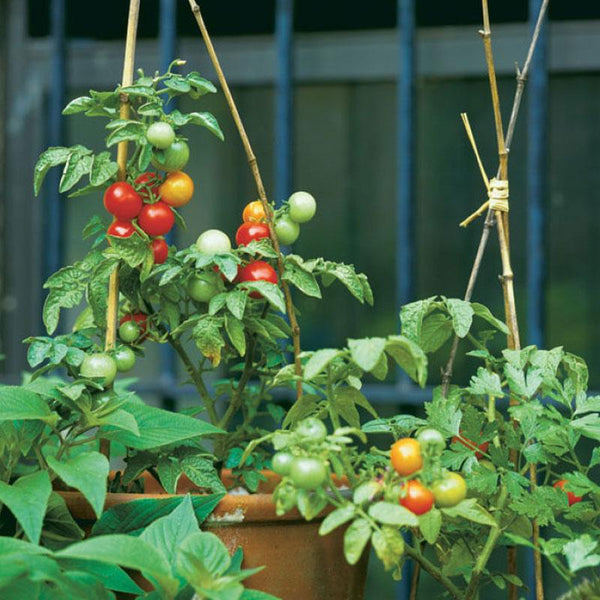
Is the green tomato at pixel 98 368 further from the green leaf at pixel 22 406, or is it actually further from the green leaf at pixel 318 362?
the green leaf at pixel 318 362

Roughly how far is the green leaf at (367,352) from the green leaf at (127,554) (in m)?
0.21

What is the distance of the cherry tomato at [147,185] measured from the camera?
1.03 m

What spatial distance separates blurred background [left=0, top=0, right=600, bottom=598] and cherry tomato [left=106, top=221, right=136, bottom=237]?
71cm

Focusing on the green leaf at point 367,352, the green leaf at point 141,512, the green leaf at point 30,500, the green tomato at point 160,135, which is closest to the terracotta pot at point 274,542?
the green leaf at point 141,512

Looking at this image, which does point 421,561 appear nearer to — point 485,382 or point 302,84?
point 485,382

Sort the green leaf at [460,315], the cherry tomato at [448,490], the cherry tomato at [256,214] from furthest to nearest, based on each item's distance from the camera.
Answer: the cherry tomato at [256,214], the green leaf at [460,315], the cherry tomato at [448,490]

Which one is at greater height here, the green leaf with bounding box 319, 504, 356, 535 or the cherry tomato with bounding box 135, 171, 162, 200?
the cherry tomato with bounding box 135, 171, 162, 200

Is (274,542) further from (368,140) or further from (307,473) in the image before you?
(368,140)

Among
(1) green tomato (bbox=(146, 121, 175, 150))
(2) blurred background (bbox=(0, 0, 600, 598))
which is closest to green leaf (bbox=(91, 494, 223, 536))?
(1) green tomato (bbox=(146, 121, 175, 150))

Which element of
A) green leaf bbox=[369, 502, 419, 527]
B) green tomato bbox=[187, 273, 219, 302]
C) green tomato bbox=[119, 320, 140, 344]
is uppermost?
green tomato bbox=[187, 273, 219, 302]

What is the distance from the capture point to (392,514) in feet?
2.61

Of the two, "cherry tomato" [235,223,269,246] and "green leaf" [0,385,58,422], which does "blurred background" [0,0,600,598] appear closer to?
"cherry tomato" [235,223,269,246]

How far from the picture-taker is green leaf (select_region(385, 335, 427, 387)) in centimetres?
82

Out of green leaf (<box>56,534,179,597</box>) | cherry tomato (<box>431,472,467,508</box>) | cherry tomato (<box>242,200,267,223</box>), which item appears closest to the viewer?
green leaf (<box>56,534,179,597</box>)
